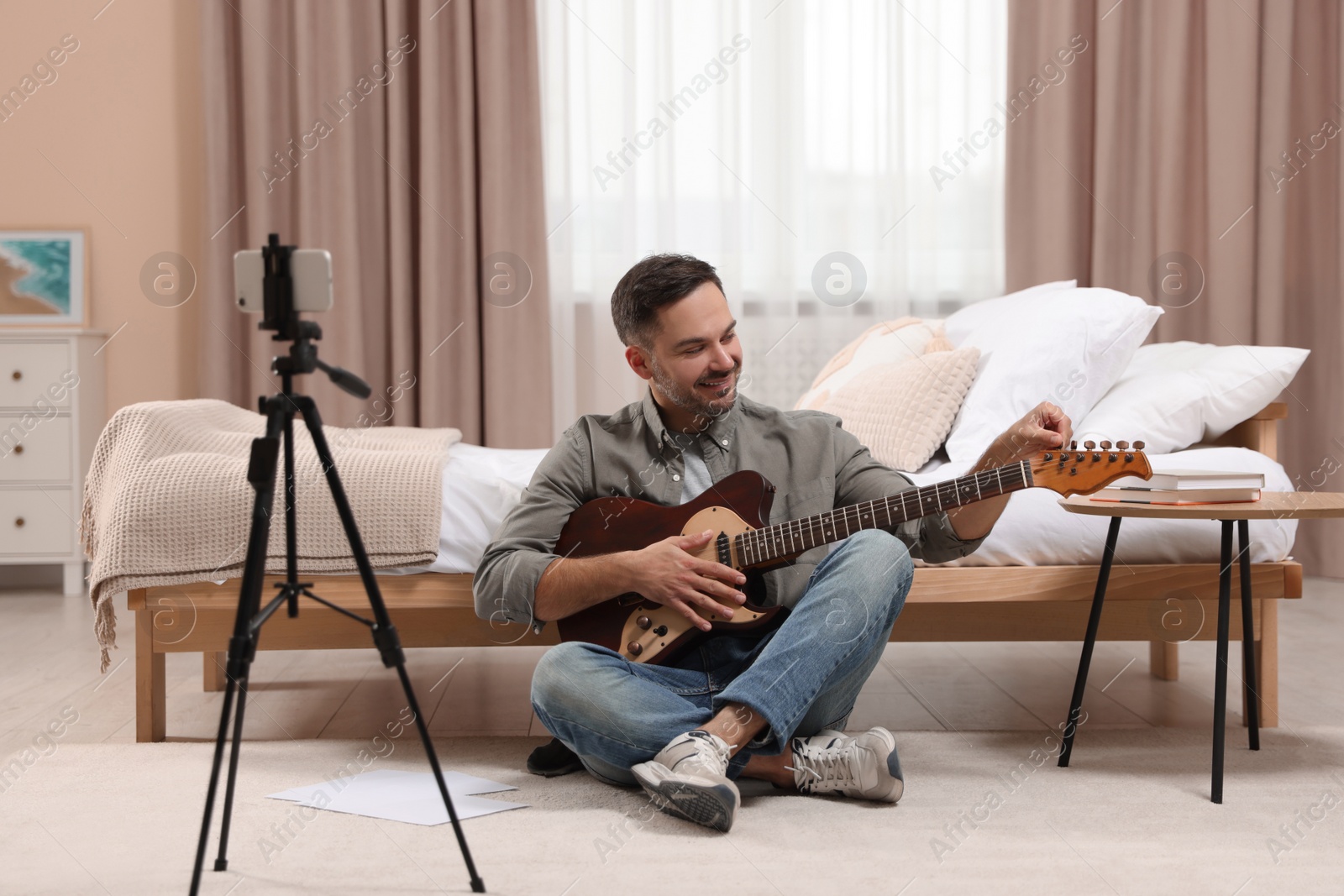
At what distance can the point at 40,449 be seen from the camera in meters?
3.43

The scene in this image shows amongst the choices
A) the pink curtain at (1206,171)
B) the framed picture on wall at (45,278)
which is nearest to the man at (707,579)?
the pink curtain at (1206,171)

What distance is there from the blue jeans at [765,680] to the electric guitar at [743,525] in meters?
0.04

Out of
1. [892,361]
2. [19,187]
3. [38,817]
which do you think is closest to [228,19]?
[19,187]

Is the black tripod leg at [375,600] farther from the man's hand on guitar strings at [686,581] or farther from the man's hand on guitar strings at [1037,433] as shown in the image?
the man's hand on guitar strings at [1037,433]

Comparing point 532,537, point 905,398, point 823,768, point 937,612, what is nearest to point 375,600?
point 532,537

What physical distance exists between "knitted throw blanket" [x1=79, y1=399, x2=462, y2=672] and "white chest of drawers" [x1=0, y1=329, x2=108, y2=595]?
171cm

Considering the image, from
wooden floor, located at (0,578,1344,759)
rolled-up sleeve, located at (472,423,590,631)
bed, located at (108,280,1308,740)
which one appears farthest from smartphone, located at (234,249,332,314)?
wooden floor, located at (0,578,1344,759)

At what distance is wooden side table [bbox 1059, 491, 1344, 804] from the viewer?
154 cm

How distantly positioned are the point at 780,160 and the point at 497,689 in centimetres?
210

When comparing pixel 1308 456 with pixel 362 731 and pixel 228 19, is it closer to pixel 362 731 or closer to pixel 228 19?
pixel 362 731

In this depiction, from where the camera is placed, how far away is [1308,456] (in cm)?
353

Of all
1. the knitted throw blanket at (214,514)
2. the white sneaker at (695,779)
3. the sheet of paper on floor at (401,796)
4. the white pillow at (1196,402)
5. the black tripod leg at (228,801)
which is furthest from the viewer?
the white pillow at (1196,402)

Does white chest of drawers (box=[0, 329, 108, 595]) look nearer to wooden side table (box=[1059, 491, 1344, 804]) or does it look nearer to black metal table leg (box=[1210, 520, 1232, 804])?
wooden side table (box=[1059, 491, 1344, 804])

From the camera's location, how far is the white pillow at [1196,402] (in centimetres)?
213
